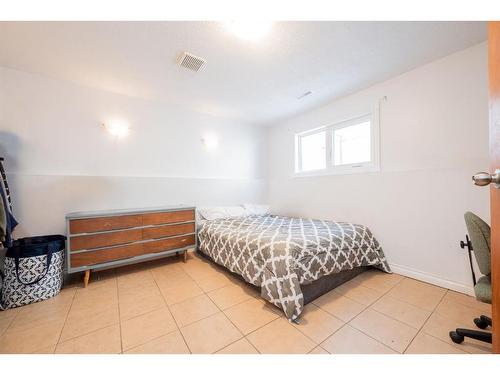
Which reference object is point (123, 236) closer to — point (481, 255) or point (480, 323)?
point (481, 255)

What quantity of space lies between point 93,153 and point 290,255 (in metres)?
2.78

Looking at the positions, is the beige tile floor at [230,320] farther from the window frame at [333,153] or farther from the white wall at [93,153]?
the window frame at [333,153]

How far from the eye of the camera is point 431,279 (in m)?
2.03

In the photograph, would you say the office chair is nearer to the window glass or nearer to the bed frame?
the bed frame

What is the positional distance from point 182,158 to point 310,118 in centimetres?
232

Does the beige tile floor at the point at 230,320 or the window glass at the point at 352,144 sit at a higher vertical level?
the window glass at the point at 352,144

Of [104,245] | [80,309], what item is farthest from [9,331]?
[104,245]

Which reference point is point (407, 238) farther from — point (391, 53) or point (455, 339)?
point (391, 53)

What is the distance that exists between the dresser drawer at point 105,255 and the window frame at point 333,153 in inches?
110

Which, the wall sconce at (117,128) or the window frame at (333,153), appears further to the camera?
the wall sconce at (117,128)

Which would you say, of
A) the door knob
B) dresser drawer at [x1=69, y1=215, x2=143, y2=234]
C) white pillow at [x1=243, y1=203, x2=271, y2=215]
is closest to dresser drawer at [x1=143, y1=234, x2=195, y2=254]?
dresser drawer at [x1=69, y1=215, x2=143, y2=234]

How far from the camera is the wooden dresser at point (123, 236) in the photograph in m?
2.01

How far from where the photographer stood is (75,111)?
241cm

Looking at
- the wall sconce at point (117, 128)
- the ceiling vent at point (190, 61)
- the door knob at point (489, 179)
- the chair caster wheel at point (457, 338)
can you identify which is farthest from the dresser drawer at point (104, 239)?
the chair caster wheel at point (457, 338)
